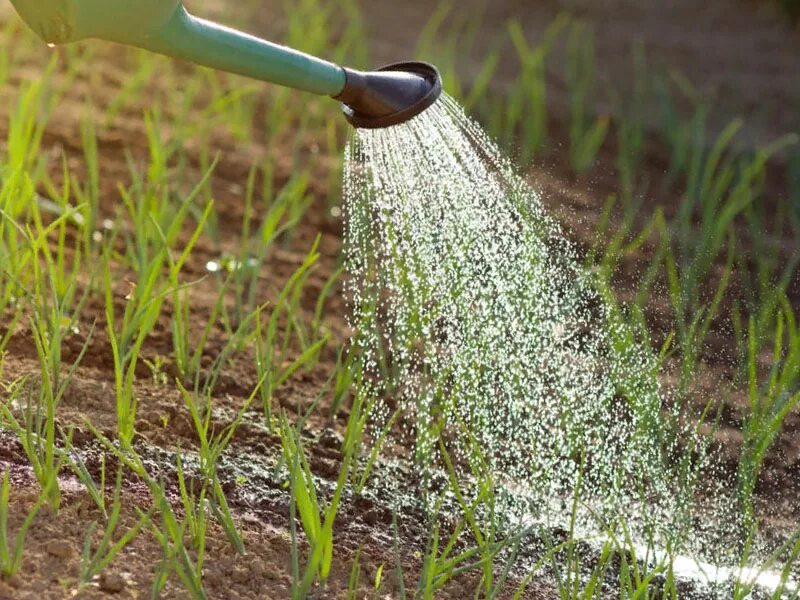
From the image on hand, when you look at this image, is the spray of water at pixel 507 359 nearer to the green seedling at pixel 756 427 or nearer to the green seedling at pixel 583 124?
the green seedling at pixel 756 427

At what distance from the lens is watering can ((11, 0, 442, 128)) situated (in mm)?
1793

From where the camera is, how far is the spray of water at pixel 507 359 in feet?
7.92

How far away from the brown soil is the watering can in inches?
20.8

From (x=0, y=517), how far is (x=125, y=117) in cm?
242

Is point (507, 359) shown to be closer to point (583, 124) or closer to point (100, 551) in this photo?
point (100, 551)

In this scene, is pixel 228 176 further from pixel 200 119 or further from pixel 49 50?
pixel 49 50

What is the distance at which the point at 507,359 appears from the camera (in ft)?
8.98

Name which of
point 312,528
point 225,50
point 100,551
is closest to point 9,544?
→ point 100,551

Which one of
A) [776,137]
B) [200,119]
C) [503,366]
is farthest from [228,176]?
[776,137]

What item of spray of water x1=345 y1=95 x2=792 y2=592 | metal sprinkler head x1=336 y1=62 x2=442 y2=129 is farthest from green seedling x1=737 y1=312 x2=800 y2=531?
metal sprinkler head x1=336 y1=62 x2=442 y2=129

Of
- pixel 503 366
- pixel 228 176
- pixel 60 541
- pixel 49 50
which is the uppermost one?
pixel 49 50

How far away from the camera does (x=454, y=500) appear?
235 cm

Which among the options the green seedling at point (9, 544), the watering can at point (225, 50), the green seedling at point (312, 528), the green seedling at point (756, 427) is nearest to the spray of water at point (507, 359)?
the green seedling at point (756, 427)

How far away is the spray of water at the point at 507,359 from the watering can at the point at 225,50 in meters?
0.42
